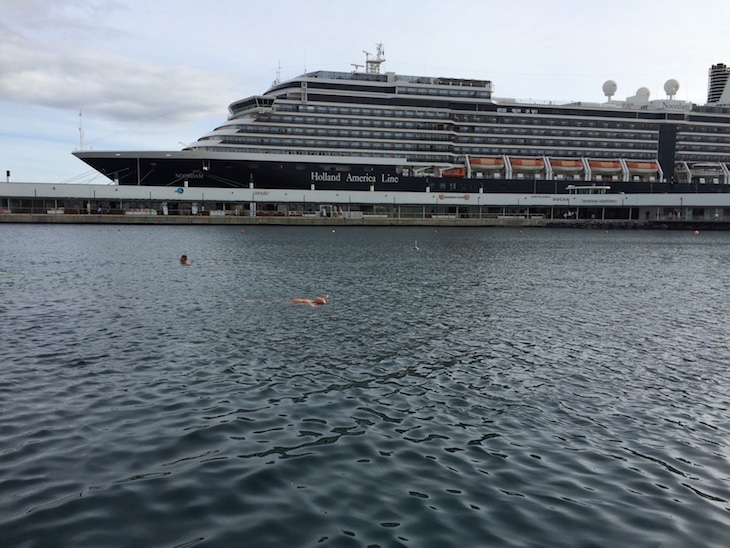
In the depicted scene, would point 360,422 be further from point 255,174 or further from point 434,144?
point 434,144

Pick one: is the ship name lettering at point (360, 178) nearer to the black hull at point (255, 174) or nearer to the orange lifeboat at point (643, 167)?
the black hull at point (255, 174)

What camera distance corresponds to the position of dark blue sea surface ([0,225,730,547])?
19.3 feet

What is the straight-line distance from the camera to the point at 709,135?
89562mm

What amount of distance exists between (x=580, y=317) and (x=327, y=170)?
196 ft

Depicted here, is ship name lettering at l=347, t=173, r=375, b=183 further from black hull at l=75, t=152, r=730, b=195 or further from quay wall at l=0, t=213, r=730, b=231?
quay wall at l=0, t=213, r=730, b=231

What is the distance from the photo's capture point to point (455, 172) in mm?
80312

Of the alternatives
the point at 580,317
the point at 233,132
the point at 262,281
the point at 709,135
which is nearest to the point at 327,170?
the point at 233,132

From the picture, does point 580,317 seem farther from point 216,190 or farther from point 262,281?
point 216,190

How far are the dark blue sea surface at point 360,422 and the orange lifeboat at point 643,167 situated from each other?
7510cm

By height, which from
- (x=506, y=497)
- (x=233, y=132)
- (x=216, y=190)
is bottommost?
(x=506, y=497)

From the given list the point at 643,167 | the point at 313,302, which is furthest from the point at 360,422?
the point at 643,167

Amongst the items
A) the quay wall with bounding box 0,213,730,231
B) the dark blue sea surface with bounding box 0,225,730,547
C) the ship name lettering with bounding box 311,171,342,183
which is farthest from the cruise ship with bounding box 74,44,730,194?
the dark blue sea surface with bounding box 0,225,730,547

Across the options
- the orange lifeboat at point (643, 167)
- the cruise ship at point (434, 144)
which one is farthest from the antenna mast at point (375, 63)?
the orange lifeboat at point (643, 167)

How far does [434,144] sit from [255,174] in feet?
85.8
